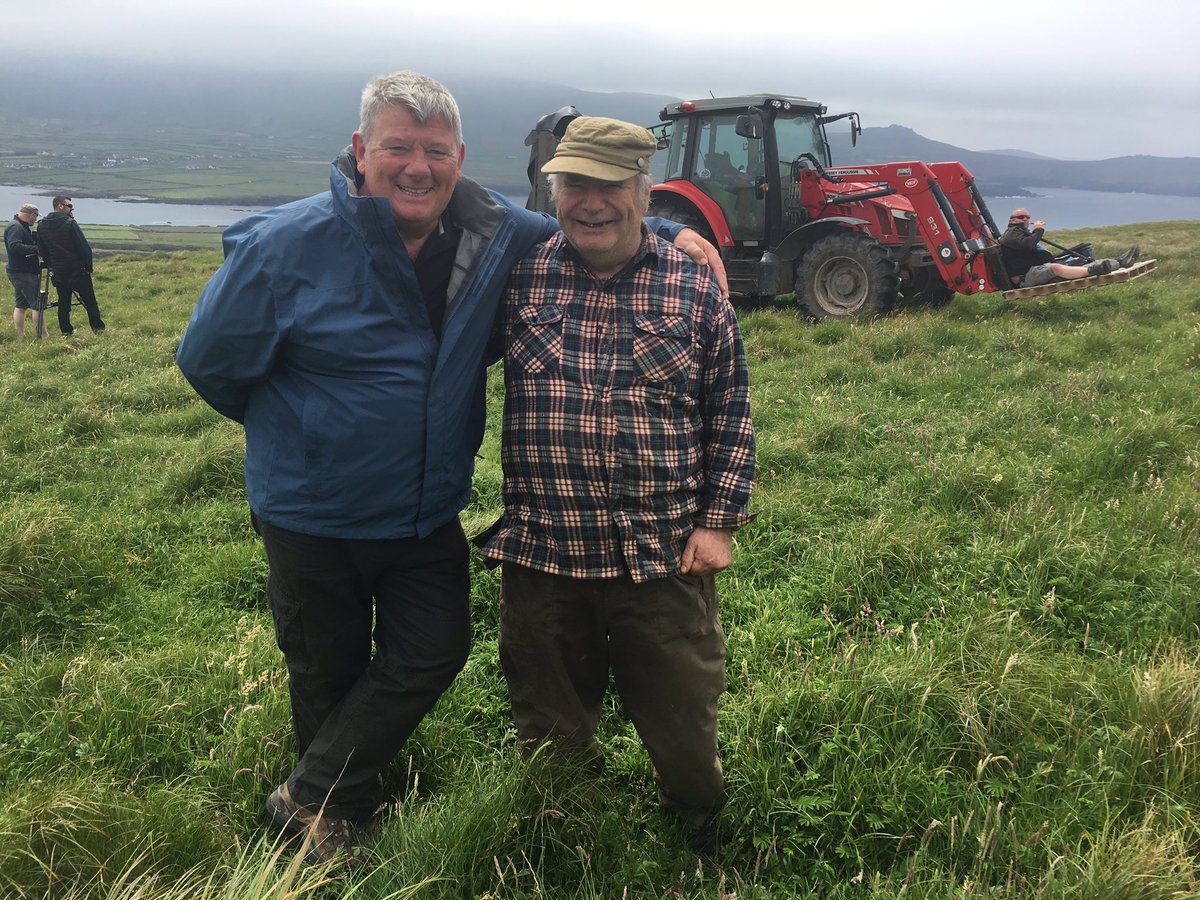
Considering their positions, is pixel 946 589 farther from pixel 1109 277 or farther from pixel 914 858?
pixel 1109 277

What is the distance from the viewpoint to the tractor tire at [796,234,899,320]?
10.7 meters

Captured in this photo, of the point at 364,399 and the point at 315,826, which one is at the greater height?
the point at 364,399

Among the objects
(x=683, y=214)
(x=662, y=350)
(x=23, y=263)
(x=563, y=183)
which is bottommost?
(x=23, y=263)

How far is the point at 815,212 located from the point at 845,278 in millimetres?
1192

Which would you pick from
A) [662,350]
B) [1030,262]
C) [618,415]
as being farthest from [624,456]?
[1030,262]

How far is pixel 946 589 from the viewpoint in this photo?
373cm

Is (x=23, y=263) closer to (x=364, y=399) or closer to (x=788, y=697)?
(x=364, y=399)

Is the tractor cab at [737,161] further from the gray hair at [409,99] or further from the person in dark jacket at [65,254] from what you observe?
the gray hair at [409,99]

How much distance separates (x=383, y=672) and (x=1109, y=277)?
463 inches

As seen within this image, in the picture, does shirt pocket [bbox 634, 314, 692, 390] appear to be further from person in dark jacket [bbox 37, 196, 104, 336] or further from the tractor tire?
person in dark jacket [bbox 37, 196, 104, 336]

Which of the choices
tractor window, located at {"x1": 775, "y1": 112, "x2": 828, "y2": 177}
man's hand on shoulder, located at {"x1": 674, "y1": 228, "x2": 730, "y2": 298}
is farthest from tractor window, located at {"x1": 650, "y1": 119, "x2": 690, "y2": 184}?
man's hand on shoulder, located at {"x1": 674, "y1": 228, "x2": 730, "y2": 298}

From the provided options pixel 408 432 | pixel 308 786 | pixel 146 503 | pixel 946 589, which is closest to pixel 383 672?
pixel 308 786

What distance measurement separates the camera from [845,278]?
11.3m

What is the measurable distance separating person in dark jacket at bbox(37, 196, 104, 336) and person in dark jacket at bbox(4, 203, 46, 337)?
0.25m
